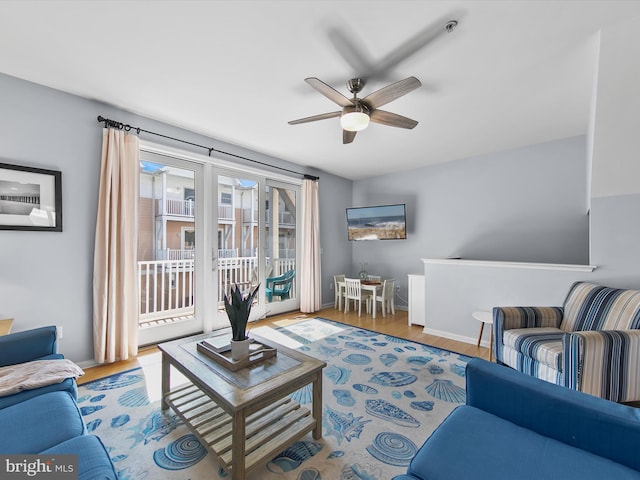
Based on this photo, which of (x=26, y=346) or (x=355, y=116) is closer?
(x=26, y=346)

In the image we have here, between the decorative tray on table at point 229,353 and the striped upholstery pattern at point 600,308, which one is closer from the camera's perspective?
the decorative tray on table at point 229,353

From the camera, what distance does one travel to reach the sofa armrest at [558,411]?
37.7 inches

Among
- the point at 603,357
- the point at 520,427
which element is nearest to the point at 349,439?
the point at 520,427

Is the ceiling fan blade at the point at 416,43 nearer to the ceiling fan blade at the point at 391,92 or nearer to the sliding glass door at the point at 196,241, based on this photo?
the ceiling fan blade at the point at 391,92

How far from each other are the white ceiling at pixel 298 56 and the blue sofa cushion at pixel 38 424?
208 cm

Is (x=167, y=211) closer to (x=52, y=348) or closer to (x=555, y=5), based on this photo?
(x=52, y=348)

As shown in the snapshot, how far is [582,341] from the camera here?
5.16ft

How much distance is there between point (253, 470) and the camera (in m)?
1.32

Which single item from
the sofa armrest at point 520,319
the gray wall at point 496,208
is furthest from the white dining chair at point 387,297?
the sofa armrest at point 520,319

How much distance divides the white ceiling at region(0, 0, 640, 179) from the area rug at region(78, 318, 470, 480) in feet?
8.16

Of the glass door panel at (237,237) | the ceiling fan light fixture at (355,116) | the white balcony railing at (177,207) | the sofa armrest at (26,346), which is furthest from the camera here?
the glass door panel at (237,237)

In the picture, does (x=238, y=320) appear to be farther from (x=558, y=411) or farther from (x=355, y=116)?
(x=355, y=116)

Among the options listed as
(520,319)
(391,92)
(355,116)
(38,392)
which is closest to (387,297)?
(520,319)

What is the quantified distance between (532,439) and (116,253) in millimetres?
3254
